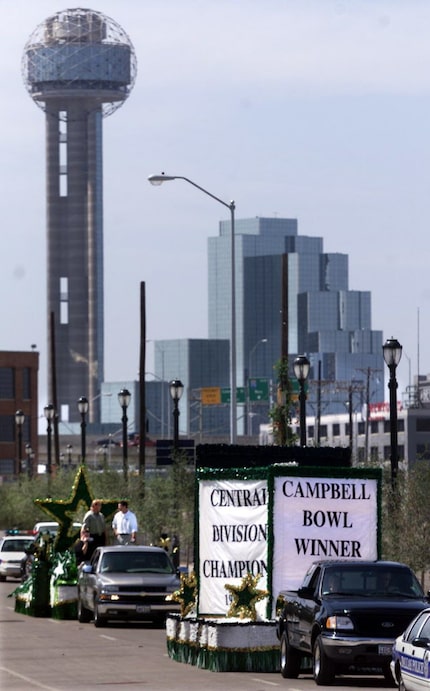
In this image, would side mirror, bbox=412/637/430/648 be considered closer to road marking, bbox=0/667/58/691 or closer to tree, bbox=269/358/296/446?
road marking, bbox=0/667/58/691

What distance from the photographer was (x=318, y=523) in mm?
24922

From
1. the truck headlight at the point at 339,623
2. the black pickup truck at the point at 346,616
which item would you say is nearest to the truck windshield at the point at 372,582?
the black pickup truck at the point at 346,616

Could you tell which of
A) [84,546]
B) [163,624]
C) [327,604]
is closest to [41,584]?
[84,546]

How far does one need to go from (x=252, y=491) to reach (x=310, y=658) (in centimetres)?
292

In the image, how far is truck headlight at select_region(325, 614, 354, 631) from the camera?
2130 cm

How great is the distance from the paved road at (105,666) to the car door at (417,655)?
2.49 m

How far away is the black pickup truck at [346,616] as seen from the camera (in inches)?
837

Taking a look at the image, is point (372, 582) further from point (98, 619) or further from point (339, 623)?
point (98, 619)

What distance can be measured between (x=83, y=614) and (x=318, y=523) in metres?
10.1

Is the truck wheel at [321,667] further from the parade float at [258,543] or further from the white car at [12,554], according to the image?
the white car at [12,554]

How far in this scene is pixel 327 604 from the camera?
850 inches

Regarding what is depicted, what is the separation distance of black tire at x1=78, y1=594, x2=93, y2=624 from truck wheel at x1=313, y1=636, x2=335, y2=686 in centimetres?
1253

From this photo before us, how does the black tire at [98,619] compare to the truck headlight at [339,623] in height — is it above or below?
below

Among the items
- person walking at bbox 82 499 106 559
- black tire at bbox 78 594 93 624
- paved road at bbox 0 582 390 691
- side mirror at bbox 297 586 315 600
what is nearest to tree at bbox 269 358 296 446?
person walking at bbox 82 499 106 559
